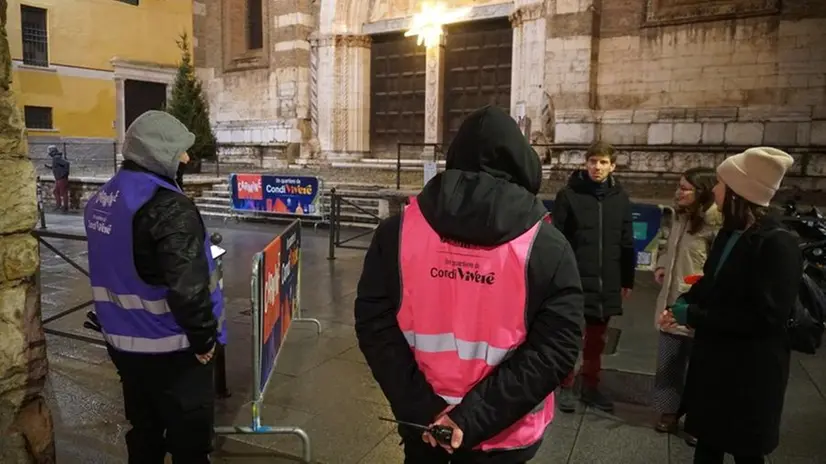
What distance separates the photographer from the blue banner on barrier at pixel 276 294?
357 cm

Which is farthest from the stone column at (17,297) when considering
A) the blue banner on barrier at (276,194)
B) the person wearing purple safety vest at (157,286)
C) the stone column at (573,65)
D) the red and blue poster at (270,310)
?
the stone column at (573,65)

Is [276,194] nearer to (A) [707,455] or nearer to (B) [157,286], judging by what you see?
(B) [157,286]

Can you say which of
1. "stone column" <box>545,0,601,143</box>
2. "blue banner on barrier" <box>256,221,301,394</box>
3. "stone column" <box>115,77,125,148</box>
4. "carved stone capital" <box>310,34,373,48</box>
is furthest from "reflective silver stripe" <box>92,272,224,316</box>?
"stone column" <box>115,77,125,148</box>

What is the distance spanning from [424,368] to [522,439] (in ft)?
1.26

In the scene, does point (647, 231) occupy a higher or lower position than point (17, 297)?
lower

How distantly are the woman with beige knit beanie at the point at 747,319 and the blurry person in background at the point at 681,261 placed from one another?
1.03 metres

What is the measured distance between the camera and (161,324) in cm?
255

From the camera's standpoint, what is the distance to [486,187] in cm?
175

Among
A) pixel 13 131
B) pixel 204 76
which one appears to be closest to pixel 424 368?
pixel 13 131

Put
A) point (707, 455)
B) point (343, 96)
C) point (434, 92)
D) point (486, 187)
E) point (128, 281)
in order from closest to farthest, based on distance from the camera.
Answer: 1. point (486, 187)
2. point (128, 281)
3. point (707, 455)
4. point (434, 92)
5. point (343, 96)

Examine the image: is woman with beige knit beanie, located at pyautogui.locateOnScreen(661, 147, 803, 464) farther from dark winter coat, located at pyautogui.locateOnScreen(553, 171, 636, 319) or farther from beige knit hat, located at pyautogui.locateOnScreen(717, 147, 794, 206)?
dark winter coat, located at pyautogui.locateOnScreen(553, 171, 636, 319)

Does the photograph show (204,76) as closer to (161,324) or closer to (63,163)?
(63,163)

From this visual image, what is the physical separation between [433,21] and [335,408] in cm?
1225

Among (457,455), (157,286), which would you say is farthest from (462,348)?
(157,286)
